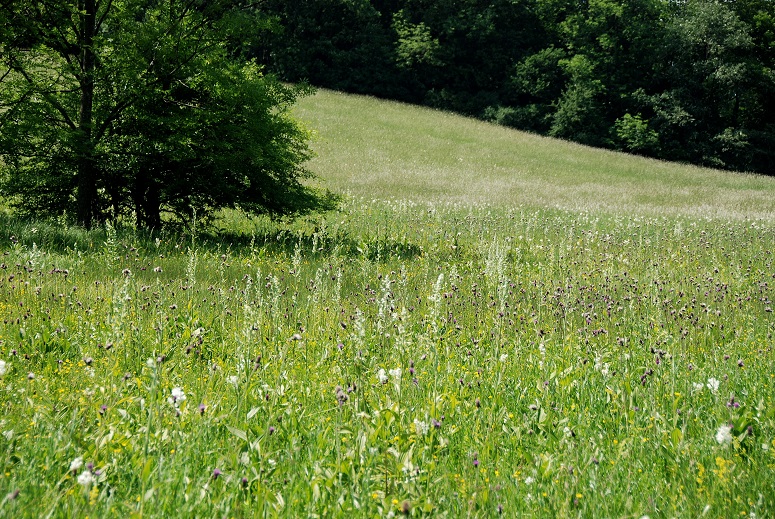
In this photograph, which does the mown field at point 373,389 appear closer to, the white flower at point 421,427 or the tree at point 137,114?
the white flower at point 421,427

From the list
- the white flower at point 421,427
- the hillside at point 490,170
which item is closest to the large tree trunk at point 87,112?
the white flower at point 421,427

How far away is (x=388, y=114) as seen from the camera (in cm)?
4084

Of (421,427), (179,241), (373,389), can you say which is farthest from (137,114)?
(421,427)

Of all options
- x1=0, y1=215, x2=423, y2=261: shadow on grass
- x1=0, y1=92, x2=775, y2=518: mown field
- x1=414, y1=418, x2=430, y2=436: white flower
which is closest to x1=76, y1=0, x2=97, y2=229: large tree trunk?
x1=0, y1=215, x2=423, y2=261: shadow on grass

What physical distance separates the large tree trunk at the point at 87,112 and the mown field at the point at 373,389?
0.73 metres

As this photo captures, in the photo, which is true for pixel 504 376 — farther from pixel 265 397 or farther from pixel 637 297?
pixel 637 297

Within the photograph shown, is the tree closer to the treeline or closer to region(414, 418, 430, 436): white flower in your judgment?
region(414, 418, 430, 436): white flower

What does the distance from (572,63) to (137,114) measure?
144 ft

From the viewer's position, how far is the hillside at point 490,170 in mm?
21219

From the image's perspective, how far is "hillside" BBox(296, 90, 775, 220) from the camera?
21219 millimetres

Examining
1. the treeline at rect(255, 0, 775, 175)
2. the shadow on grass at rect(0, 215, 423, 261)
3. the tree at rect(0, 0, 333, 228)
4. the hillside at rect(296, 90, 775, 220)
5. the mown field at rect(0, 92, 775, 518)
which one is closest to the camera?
the mown field at rect(0, 92, 775, 518)

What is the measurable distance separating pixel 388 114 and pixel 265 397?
38832 millimetres

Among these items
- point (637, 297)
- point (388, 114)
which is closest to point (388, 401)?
point (637, 297)

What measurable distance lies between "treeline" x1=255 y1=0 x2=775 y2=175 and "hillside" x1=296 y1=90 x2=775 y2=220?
19.3 ft
